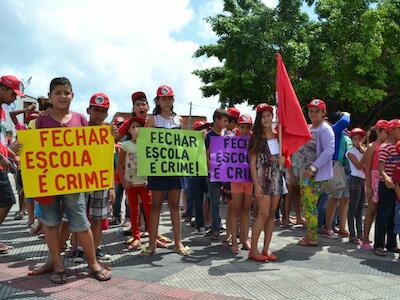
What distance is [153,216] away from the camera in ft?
17.3

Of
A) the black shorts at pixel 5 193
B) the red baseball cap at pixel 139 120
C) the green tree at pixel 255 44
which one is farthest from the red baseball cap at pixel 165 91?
the green tree at pixel 255 44

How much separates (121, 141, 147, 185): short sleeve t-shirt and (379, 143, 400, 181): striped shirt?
10.3 feet

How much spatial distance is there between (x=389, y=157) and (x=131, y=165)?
3396 mm

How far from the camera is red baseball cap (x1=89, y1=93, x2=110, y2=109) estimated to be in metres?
4.68

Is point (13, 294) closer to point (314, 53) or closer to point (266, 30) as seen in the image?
point (266, 30)

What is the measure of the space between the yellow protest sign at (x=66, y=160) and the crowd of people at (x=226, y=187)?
10cm

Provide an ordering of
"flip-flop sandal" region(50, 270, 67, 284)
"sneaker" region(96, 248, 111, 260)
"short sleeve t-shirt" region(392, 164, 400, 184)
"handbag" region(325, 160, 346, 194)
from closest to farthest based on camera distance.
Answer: "flip-flop sandal" region(50, 270, 67, 284)
"sneaker" region(96, 248, 111, 260)
"short sleeve t-shirt" region(392, 164, 400, 184)
"handbag" region(325, 160, 346, 194)

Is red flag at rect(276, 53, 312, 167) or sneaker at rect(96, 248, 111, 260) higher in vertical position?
red flag at rect(276, 53, 312, 167)

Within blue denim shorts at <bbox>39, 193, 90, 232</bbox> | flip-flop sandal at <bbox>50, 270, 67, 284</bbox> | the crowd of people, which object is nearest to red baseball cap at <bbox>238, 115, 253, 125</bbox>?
the crowd of people

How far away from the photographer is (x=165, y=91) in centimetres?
533

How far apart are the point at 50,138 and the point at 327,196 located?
4.62 m

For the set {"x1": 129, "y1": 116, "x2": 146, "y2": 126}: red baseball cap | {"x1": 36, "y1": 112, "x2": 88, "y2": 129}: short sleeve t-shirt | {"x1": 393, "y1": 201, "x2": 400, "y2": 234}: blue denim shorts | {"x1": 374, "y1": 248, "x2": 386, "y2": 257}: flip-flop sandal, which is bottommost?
{"x1": 374, "y1": 248, "x2": 386, "y2": 257}: flip-flop sandal

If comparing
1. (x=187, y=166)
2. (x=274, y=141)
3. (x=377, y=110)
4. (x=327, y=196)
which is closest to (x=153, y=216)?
(x=187, y=166)

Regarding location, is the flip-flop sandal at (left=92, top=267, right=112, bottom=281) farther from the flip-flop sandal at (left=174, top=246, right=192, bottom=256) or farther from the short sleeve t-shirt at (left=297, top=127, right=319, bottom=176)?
the short sleeve t-shirt at (left=297, top=127, right=319, bottom=176)
